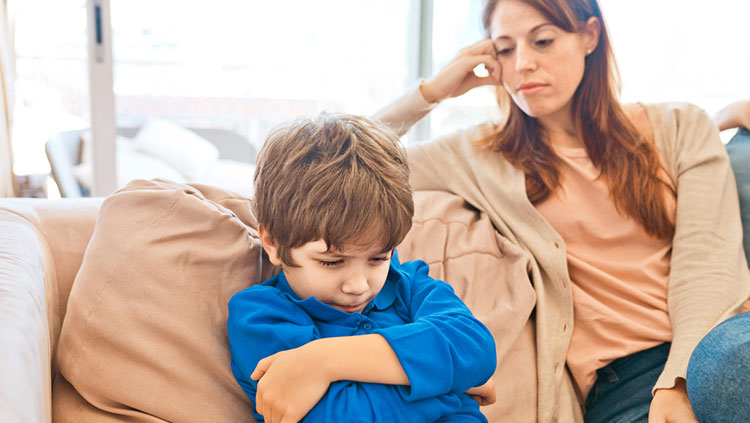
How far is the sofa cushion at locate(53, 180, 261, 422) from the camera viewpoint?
101cm

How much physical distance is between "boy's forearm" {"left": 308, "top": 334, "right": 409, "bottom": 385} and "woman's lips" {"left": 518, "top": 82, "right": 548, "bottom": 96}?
0.87m

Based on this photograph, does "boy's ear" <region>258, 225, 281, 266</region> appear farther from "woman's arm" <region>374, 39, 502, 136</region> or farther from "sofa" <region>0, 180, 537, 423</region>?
"woman's arm" <region>374, 39, 502, 136</region>

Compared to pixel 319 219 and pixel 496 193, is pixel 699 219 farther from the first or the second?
pixel 319 219

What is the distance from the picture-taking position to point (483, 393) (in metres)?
1.05

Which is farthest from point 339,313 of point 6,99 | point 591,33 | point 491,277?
point 6,99

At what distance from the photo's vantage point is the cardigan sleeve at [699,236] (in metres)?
1.38

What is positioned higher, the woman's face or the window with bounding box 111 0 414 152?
the woman's face

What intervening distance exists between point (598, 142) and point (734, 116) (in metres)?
0.42

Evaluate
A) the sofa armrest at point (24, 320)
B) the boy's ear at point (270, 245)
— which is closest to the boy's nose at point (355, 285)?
the boy's ear at point (270, 245)

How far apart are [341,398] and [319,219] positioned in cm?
26

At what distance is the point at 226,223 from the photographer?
1.16m

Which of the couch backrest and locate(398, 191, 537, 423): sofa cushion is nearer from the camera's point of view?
the couch backrest

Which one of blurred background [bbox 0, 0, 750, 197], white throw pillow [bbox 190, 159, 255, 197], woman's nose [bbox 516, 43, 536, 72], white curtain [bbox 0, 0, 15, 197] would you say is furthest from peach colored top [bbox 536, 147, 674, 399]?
white throw pillow [bbox 190, 159, 255, 197]

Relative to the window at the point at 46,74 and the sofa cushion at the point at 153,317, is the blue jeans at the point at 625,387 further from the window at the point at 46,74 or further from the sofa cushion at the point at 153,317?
the window at the point at 46,74
